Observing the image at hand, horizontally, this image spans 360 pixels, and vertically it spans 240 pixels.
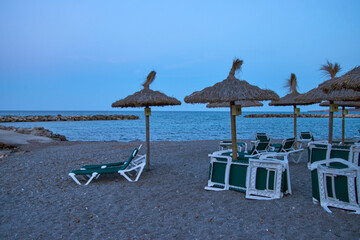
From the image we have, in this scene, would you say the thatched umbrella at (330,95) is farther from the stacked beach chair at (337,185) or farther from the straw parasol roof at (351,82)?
the stacked beach chair at (337,185)

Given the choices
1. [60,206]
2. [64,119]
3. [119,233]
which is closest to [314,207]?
[119,233]

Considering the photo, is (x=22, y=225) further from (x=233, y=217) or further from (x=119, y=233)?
(x=233, y=217)

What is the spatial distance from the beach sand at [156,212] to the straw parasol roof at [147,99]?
1.70 metres

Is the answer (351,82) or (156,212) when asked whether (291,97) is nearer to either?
(351,82)

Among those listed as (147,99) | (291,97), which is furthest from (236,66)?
(291,97)

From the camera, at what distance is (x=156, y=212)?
13.2 ft

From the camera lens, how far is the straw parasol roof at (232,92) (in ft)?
16.8

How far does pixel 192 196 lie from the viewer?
185 inches

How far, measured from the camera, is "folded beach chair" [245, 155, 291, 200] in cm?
439

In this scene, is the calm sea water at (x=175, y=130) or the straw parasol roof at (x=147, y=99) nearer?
the straw parasol roof at (x=147, y=99)

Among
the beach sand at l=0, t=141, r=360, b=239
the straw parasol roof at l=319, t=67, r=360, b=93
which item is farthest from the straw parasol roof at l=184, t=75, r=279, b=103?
the beach sand at l=0, t=141, r=360, b=239

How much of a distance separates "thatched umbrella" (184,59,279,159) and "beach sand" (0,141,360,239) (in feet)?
4.44

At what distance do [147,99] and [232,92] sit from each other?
2.13m

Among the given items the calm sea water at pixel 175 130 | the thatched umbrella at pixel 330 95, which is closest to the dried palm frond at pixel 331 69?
the thatched umbrella at pixel 330 95
